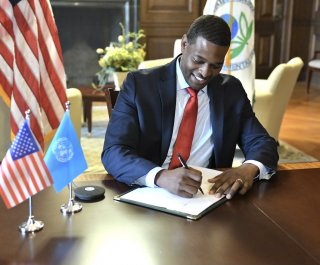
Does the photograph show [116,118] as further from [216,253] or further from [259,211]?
[216,253]

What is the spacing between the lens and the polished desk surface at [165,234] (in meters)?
1.04

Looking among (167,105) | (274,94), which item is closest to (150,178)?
(167,105)

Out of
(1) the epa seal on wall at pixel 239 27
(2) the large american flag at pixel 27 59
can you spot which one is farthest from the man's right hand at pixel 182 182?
(1) the epa seal on wall at pixel 239 27

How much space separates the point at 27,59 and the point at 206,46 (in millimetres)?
1347

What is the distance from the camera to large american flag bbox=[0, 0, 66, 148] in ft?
8.46

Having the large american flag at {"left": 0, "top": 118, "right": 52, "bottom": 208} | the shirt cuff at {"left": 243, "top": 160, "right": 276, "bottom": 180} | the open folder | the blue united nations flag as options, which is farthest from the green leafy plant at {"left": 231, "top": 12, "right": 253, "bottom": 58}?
the large american flag at {"left": 0, "top": 118, "right": 52, "bottom": 208}

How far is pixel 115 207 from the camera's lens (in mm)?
1307

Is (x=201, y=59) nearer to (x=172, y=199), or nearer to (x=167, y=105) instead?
(x=167, y=105)

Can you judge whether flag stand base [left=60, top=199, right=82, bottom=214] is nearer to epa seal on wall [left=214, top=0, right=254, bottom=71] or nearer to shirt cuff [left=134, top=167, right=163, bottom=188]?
shirt cuff [left=134, top=167, right=163, bottom=188]

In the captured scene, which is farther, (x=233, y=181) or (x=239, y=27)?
(x=239, y=27)

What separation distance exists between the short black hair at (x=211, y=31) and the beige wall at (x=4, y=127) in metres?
1.45

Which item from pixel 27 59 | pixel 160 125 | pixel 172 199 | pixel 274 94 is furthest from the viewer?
pixel 274 94

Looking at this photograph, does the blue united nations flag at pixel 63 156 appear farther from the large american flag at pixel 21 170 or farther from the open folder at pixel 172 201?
the open folder at pixel 172 201

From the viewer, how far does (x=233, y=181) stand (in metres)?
1.46
